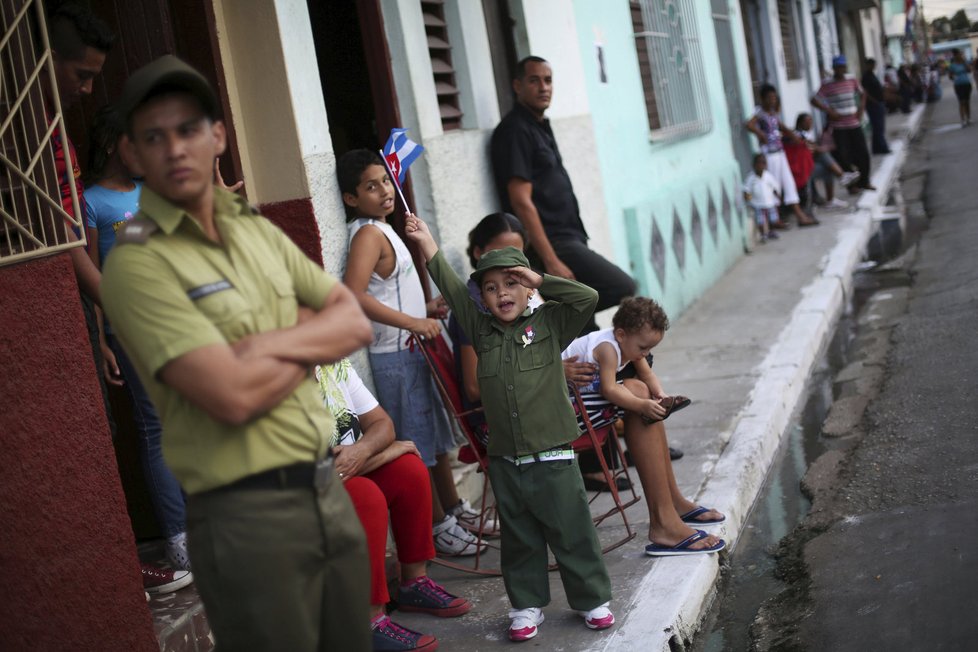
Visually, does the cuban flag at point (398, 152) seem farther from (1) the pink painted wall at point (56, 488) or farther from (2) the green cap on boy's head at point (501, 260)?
(1) the pink painted wall at point (56, 488)

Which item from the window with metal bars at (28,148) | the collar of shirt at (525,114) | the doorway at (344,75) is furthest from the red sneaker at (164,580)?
the collar of shirt at (525,114)

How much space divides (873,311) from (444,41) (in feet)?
15.6

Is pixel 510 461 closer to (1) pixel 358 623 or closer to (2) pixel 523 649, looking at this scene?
(2) pixel 523 649

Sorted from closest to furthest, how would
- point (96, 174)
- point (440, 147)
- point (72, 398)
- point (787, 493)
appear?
1. point (72, 398)
2. point (96, 174)
3. point (787, 493)
4. point (440, 147)

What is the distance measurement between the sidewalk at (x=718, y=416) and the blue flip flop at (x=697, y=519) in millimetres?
69

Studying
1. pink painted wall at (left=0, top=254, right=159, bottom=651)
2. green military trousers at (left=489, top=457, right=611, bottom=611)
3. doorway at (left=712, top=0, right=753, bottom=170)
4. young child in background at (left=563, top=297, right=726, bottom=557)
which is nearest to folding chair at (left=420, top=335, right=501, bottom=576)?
young child in background at (left=563, top=297, right=726, bottom=557)

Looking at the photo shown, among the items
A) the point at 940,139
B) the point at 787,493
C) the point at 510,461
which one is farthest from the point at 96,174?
the point at 940,139

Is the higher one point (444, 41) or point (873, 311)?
point (444, 41)

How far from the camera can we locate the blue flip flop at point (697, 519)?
491cm

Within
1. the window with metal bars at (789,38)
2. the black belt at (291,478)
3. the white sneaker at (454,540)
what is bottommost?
the white sneaker at (454,540)

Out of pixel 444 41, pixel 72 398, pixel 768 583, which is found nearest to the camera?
pixel 72 398

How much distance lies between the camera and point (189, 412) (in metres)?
2.36

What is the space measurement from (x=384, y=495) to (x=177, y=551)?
0.78 meters

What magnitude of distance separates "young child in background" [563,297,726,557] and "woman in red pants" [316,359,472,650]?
2.73 feet
